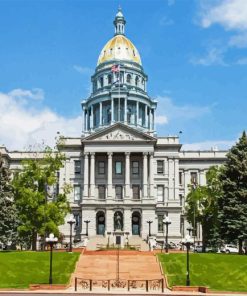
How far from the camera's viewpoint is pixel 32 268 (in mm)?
45438

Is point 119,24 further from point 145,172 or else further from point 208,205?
point 208,205

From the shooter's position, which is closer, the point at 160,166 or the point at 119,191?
the point at 119,191

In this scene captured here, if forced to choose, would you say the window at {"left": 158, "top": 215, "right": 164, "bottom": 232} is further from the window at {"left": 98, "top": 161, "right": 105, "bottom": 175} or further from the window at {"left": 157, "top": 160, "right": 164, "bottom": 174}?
the window at {"left": 98, "top": 161, "right": 105, "bottom": 175}

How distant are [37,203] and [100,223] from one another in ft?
72.0

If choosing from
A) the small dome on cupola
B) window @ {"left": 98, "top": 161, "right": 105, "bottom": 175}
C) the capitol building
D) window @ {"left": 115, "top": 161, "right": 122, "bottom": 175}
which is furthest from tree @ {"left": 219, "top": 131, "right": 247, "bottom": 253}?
the small dome on cupola

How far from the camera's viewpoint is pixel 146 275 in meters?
44.9

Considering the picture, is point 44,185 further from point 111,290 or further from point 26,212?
point 111,290

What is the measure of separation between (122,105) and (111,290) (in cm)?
6485

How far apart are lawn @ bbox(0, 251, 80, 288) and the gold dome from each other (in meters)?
62.5

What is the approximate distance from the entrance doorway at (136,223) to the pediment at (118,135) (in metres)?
11.1

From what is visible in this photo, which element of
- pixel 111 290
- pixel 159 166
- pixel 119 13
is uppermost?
pixel 119 13

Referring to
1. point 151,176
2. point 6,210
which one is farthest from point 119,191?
point 6,210

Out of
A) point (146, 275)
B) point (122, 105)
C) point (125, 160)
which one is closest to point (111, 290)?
point (146, 275)

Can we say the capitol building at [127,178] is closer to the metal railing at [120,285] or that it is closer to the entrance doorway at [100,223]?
the entrance doorway at [100,223]
